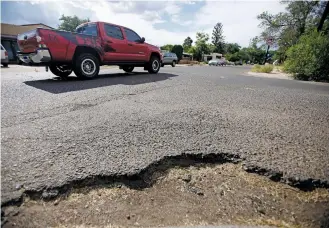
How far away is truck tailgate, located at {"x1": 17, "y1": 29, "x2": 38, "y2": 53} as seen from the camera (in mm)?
5375

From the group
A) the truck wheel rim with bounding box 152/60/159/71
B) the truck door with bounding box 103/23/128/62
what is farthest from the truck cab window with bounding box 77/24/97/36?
the truck wheel rim with bounding box 152/60/159/71

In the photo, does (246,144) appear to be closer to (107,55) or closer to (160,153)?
(160,153)

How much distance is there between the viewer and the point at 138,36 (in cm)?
829

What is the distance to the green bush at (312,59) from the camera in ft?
35.3

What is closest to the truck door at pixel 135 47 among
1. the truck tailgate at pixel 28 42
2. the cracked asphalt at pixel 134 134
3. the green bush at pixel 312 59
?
the truck tailgate at pixel 28 42

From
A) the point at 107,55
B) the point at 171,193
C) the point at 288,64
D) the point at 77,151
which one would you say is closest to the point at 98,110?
the point at 77,151

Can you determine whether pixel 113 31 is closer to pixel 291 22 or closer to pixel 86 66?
pixel 86 66

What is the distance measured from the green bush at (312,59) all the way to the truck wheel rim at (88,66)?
11031 millimetres

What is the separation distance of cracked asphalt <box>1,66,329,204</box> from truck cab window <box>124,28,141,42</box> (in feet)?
13.5

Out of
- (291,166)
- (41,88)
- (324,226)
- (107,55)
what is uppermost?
(107,55)

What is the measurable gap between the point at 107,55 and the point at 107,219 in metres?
6.34

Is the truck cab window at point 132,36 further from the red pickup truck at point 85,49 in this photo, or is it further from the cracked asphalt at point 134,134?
the cracked asphalt at point 134,134

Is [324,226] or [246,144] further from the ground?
[246,144]

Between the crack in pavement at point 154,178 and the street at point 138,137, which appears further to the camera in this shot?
the street at point 138,137
